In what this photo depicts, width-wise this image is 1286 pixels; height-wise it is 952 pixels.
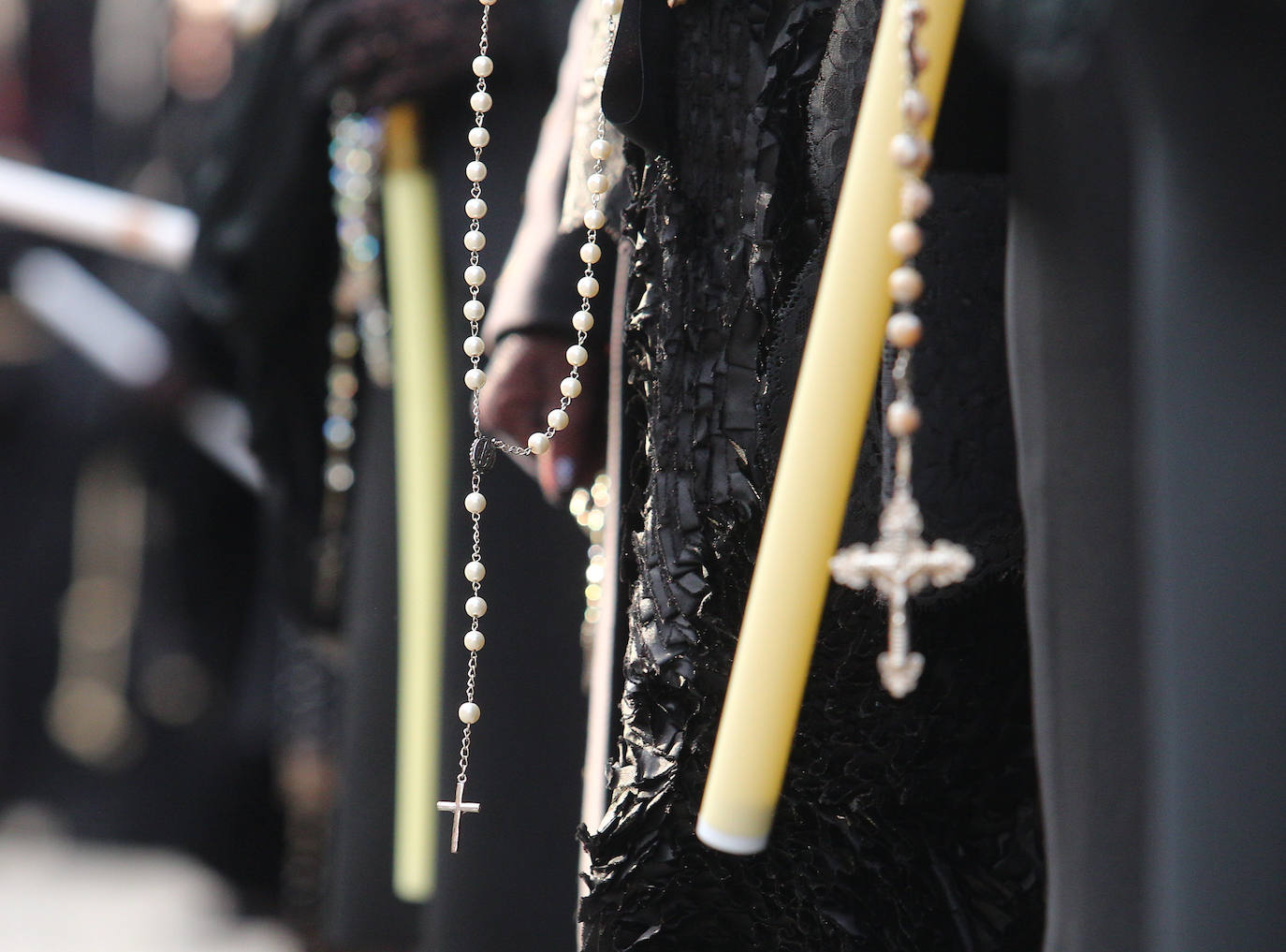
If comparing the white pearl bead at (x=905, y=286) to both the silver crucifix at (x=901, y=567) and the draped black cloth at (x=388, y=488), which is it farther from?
the draped black cloth at (x=388, y=488)

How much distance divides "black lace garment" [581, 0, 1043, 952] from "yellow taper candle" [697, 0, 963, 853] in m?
0.07

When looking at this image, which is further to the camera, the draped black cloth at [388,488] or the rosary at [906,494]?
the draped black cloth at [388,488]

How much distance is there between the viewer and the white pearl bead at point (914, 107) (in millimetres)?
298

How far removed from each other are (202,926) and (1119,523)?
4.37ft

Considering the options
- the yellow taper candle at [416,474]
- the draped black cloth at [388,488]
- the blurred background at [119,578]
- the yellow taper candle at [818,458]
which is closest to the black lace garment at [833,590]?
the yellow taper candle at [818,458]

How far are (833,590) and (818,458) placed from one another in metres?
0.10

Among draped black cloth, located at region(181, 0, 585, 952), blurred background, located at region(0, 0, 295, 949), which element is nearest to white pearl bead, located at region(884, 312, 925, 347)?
draped black cloth, located at region(181, 0, 585, 952)

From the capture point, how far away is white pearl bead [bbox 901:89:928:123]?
0.30 m

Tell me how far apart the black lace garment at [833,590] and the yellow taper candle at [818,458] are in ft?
0.23

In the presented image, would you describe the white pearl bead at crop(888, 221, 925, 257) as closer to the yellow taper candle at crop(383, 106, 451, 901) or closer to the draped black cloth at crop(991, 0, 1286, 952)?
the draped black cloth at crop(991, 0, 1286, 952)

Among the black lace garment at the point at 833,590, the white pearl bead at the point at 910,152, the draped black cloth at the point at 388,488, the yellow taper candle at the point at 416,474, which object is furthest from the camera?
the yellow taper candle at the point at 416,474

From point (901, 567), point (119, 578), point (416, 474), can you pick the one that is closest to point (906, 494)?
point (901, 567)

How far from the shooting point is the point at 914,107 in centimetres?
30

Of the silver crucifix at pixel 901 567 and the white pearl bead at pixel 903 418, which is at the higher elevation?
the white pearl bead at pixel 903 418
